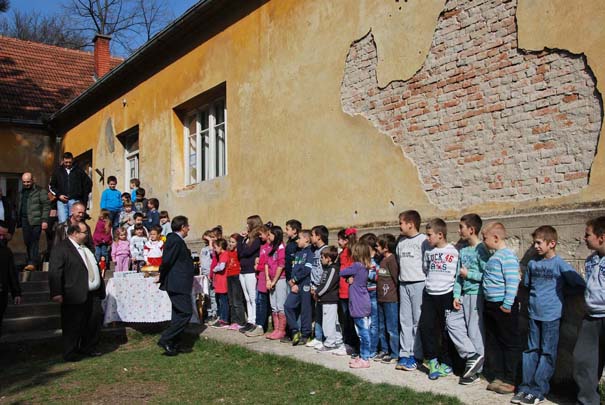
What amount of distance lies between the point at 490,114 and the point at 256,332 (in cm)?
475

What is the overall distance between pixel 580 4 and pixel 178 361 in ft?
Result: 21.0

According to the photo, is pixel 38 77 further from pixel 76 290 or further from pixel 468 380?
pixel 468 380

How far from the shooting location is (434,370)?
6559 millimetres

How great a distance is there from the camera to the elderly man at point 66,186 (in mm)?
12836

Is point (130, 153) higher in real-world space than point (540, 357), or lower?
higher

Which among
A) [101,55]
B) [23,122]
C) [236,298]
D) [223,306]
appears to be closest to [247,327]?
[236,298]

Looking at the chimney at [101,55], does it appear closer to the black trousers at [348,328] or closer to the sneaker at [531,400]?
the black trousers at [348,328]

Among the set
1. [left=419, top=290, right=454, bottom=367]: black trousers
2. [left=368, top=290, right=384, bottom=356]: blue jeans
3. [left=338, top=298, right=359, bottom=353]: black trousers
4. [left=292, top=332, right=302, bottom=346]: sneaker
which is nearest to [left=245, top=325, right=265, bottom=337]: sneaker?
[left=292, top=332, right=302, bottom=346]: sneaker

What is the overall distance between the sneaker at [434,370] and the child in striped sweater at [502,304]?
61cm

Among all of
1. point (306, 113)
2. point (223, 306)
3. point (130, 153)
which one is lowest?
point (223, 306)

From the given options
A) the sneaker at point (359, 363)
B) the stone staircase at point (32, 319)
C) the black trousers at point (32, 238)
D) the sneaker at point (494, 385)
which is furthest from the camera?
the black trousers at point (32, 238)

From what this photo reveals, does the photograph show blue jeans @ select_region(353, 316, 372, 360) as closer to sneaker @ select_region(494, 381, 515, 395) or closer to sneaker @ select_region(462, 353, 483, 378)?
sneaker @ select_region(462, 353, 483, 378)

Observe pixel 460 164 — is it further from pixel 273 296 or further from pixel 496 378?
pixel 273 296

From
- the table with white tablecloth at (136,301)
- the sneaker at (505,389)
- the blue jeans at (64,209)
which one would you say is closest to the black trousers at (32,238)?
the blue jeans at (64,209)
